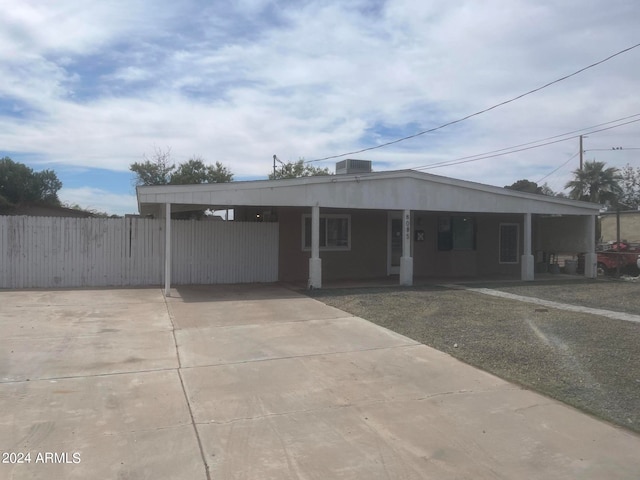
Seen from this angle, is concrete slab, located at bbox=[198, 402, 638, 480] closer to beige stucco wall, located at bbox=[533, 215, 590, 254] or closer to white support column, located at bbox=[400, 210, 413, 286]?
white support column, located at bbox=[400, 210, 413, 286]

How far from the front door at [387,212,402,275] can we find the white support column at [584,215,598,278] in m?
6.38

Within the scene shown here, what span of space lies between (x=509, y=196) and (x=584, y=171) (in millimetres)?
25637

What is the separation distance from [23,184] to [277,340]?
122 feet

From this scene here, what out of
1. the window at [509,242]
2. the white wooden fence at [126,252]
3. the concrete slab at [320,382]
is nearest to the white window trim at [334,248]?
the white wooden fence at [126,252]

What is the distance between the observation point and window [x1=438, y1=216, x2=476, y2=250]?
61.6 feet

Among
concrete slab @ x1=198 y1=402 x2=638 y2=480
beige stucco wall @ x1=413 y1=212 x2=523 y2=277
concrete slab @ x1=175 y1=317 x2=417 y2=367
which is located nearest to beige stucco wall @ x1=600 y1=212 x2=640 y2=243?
beige stucco wall @ x1=413 y1=212 x2=523 y2=277

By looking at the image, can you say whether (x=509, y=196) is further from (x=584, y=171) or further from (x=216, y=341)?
(x=584, y=171)

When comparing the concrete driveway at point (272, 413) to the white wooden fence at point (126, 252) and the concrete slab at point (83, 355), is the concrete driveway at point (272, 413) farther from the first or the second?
the white wooden fence at point (126, 252)

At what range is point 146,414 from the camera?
4801mm

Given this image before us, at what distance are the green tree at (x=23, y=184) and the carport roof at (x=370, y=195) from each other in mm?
25458

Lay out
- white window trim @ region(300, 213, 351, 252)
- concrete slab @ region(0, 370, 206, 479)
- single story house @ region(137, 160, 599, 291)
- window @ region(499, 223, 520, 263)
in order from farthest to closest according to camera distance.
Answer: window @ region(499, 223, 520, 263) → white window trim @ region(300, 213, 351, 252) → single story house @ region(137, 160, 599, 291) → concrete slab @ region(0, 370, 206, 479)

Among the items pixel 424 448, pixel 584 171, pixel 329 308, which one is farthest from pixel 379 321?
pixel 584 171

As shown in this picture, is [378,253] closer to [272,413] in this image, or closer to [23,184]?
[272,413]

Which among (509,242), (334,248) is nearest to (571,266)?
(509,242)
